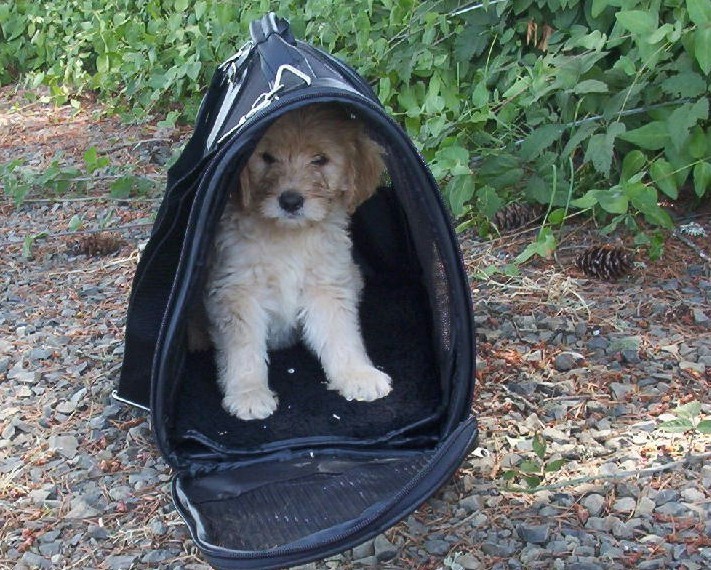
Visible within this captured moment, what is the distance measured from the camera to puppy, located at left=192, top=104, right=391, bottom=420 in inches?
127

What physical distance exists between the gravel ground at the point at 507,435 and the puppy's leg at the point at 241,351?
0.35 meters

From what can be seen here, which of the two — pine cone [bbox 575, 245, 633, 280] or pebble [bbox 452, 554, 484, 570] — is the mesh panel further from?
pine cone [bbox 575, 245, 633, 280]

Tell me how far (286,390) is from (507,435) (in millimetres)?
911

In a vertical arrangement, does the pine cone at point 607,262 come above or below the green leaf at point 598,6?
below

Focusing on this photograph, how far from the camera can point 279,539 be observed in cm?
251

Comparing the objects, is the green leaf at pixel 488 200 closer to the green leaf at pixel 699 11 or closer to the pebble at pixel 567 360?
the pebble at pixel 567 360

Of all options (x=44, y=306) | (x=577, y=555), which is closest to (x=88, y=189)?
(x=44, y=306)

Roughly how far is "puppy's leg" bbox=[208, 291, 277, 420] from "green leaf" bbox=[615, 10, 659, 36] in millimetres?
1844

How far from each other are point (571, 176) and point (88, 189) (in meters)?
3.22

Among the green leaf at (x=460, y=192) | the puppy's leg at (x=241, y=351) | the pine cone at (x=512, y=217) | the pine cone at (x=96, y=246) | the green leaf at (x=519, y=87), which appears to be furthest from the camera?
the pine cone at (x=96, y=246)

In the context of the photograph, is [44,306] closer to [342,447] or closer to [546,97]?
[342,447]

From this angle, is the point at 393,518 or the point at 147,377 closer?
the point at 393,518

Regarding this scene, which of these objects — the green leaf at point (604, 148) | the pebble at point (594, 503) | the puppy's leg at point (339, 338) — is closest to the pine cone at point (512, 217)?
the green leaf at point (604, 148)

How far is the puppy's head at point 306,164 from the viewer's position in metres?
3.21
